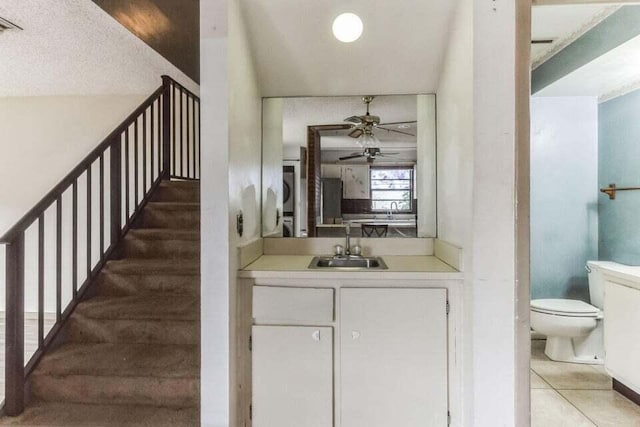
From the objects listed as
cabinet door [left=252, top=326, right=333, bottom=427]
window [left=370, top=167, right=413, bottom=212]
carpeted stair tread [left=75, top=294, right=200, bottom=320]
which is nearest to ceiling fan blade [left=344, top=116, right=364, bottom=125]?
window [left=370, top=167, right=413, bottom=212]

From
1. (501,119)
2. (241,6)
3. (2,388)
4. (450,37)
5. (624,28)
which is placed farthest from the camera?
(2,388)

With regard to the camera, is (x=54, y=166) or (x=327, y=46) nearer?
(x=327, y=46)

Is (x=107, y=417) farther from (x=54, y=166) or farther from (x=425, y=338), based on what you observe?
(x=54, y=166)

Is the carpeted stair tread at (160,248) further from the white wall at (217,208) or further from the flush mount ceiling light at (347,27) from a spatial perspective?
the flush mount ceiling light at (347,27)

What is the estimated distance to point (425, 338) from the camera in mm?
1546

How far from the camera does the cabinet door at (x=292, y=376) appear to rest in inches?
61.7

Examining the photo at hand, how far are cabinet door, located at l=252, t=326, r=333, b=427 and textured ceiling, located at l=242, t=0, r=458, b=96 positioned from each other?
1.39 metres

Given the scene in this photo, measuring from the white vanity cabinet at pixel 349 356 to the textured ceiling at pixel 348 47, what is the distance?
1.21m

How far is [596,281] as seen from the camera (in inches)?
108

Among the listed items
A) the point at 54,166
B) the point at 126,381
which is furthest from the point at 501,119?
the point at 54,166

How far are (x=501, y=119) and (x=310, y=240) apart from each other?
126cm

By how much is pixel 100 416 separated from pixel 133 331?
0.55 m

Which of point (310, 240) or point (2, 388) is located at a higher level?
point (310, 240)

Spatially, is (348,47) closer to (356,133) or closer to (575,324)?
(356,133)
